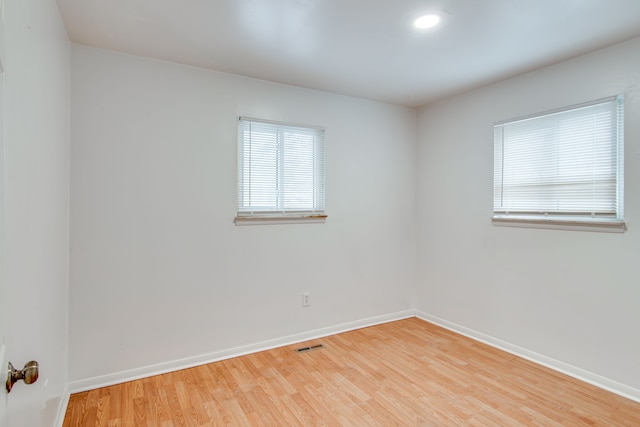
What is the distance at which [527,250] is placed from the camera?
3.06m

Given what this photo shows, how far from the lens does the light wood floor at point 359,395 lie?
219cm

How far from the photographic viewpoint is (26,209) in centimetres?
144

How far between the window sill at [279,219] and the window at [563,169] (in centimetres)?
171

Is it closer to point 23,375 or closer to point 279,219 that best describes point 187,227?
point 279,219

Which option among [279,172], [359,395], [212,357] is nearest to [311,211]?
[279,172]

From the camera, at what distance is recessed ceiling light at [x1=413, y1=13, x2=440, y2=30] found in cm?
214

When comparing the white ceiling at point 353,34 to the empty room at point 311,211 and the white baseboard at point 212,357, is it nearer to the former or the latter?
the empty room at point 311,211

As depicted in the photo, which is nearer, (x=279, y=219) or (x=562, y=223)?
(x=562, y=223)

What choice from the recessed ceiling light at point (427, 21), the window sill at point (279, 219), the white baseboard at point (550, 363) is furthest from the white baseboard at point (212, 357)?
the recessed ceiling light at point (427, 21)

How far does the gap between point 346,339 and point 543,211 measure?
214 cm

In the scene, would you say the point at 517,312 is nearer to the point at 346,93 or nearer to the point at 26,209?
the point at 346,93

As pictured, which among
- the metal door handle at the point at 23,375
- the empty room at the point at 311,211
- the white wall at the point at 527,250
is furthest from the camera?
the white wall at the point at 527,250

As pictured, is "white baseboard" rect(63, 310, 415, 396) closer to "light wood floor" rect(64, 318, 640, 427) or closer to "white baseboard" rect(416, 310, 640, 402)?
"light wood floor" rect(64, 318, 640, 427)

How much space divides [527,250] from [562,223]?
379 mm
